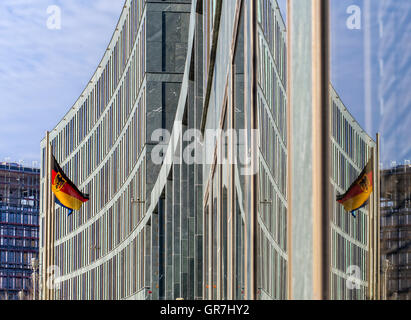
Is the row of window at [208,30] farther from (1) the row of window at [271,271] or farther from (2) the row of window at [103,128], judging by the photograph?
(2) the row of window at [103,128]

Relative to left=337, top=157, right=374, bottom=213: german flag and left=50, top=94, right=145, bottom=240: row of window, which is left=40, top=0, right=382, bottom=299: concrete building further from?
left=50, top=94, right=145, bottom=240: row of window

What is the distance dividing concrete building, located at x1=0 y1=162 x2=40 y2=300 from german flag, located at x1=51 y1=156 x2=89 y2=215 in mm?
109529

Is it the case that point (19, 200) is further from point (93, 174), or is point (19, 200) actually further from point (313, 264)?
point (313, 264)

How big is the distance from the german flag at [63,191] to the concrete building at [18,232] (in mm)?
109529

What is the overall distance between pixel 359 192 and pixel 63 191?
25833mm

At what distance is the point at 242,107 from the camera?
4758mm

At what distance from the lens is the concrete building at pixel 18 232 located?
142750 mm

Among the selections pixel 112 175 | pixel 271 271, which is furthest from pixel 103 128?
pixel 271 271

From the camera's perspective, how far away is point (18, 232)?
147250mm

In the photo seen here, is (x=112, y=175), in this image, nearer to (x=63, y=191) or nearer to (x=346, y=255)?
(x=63, y=191)

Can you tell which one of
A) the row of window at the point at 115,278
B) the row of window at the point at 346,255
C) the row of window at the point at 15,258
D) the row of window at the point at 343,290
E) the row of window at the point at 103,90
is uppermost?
the row of window at the point at 103,90

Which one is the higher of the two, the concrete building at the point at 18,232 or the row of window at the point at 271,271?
the row of window at the point at 271,271

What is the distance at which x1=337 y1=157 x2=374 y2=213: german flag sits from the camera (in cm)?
141

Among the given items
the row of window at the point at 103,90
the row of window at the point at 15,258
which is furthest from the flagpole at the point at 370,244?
the row of window at the point at 15,258
